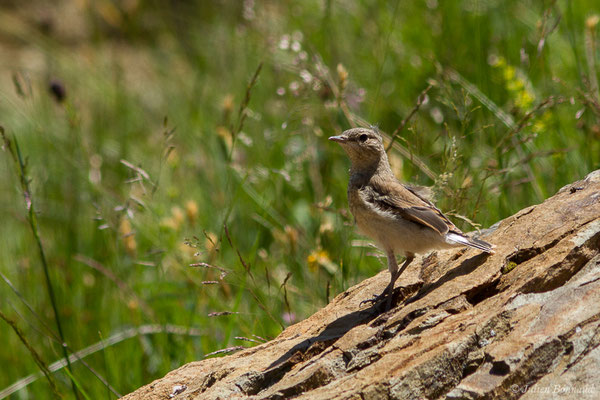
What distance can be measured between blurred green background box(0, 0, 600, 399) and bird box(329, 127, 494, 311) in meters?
0.20

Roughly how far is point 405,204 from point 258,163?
282 centimetres

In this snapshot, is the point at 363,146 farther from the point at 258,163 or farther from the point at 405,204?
the point at 258,163

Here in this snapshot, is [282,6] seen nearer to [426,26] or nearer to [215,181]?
[426,26]

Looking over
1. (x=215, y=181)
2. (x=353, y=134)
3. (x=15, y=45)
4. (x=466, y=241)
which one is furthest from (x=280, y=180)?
(x=15, y=45)

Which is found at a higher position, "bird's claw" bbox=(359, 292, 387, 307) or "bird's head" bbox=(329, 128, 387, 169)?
"bird's head" bbox=(329, 128, 387, 169)

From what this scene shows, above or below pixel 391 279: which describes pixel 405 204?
above

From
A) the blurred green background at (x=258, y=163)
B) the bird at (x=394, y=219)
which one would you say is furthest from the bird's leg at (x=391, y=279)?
the blurred green background at (x=258, y=163)

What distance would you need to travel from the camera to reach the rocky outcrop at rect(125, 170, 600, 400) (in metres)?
2.71

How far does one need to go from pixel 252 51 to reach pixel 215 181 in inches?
75.5

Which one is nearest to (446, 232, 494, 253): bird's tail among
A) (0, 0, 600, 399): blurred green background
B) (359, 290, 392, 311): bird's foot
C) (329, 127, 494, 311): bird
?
(329, 127, 494, 311): bird

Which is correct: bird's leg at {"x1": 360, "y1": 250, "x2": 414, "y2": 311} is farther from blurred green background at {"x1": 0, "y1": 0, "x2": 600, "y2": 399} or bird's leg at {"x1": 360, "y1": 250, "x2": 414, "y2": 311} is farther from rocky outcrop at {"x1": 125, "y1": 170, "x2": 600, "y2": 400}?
blurred green background at {"x1": 0, "y1": 0, "x2": 600, "y2": 399}

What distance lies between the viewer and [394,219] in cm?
401

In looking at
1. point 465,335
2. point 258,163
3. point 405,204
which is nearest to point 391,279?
point 405,204

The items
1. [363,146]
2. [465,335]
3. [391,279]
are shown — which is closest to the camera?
[465,335]
